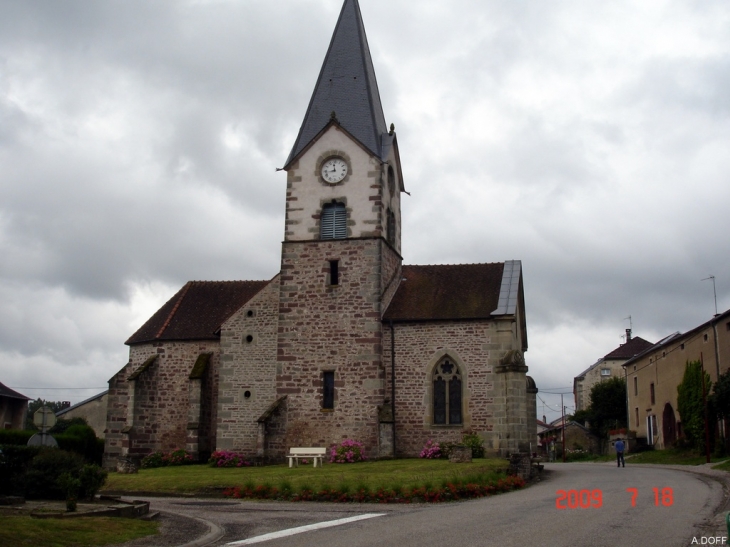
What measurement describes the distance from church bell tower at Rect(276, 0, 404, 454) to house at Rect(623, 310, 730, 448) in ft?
59.6


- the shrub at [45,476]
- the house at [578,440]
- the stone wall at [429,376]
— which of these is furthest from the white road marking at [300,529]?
the house at [578,440]

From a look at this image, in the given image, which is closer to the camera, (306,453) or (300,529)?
(300,529)

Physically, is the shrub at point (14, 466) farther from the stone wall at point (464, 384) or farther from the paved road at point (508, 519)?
the stone wall at point (464, 384)

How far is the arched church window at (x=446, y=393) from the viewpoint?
2989 centimetres

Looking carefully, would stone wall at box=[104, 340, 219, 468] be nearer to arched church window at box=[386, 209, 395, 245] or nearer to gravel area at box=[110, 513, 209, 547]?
arched church window at box=[386, 209, 395, 245]

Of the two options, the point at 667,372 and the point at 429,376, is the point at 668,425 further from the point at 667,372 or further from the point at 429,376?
the point at 429,376

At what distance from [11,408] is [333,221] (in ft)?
109

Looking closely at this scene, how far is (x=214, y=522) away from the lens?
15789mm

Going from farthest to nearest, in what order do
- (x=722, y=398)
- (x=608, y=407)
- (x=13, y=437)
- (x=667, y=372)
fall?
(x=608, y=407)
(x=667, y=372)
(x=722, y=398)
(x=13, y=437)

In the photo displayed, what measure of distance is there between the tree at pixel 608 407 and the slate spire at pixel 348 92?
151 ft

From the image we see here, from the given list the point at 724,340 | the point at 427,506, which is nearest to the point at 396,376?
the point at 427,506

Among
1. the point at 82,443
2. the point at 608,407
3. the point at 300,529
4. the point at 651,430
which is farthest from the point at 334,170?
the point at 608,407

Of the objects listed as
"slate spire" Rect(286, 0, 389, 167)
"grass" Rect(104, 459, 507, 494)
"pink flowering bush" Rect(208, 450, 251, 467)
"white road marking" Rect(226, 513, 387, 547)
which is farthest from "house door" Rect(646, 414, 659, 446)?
"white road marking" Rect(226, 513, 387, 547)

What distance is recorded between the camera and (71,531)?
12656mm
